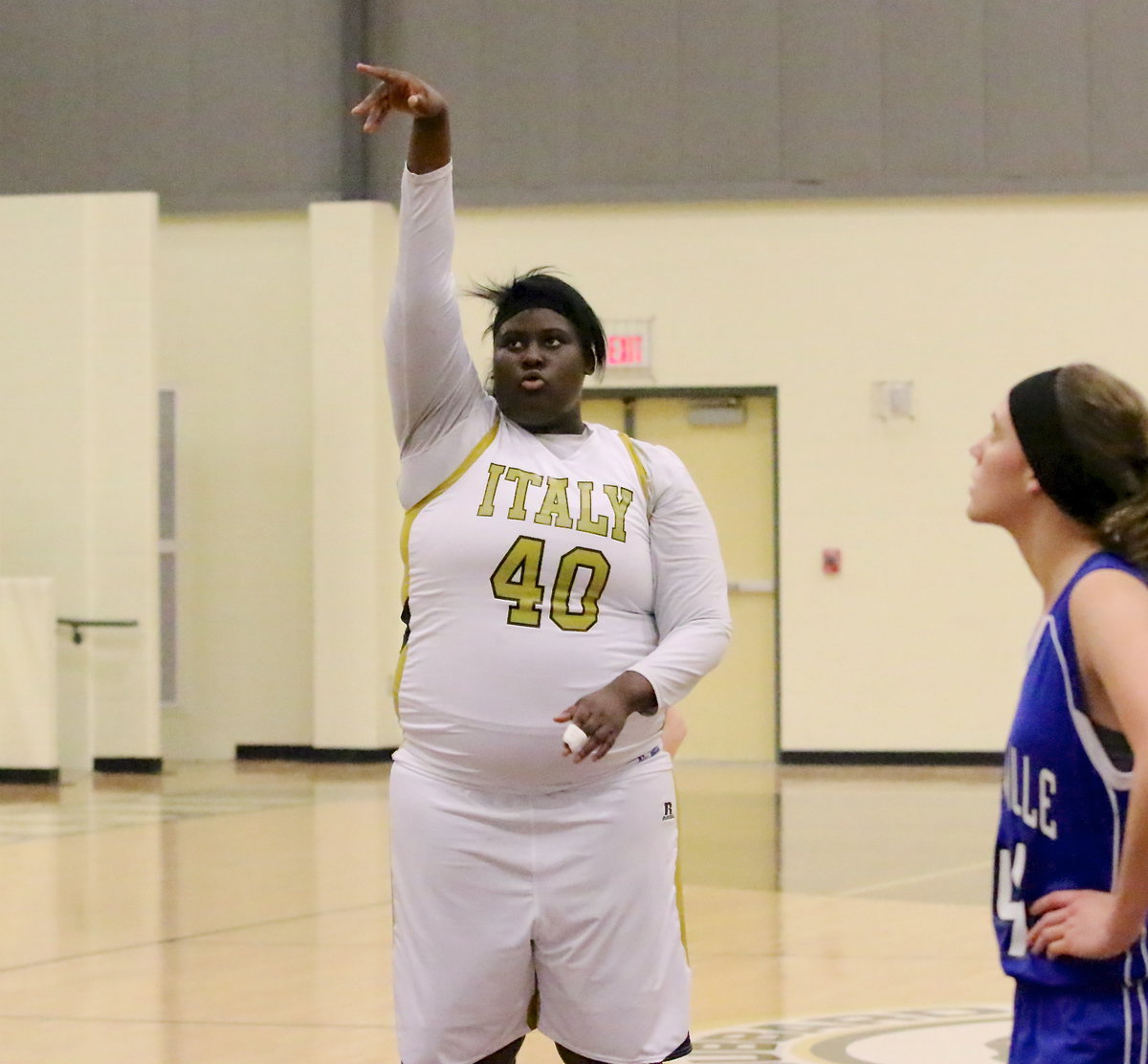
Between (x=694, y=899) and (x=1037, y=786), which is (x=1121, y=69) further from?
(x=1037, y=786)

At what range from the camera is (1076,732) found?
2141 millimetres

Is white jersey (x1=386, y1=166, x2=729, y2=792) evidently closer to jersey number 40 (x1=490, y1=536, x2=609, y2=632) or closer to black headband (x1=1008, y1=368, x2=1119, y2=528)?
jersey number 40 (x1=490, y1=536, x2=609, y2=632)

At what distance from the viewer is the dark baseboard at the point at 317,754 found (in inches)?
561

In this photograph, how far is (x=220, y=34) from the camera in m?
14.7

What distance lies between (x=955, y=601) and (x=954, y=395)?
1498mm

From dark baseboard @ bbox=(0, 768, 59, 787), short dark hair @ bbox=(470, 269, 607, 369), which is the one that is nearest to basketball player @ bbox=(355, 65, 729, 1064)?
short dark hair @ bbox=(470, 269, 607, 369)

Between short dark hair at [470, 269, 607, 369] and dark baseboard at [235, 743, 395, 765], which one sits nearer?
short dark hair at [470, 269, 607, 369]

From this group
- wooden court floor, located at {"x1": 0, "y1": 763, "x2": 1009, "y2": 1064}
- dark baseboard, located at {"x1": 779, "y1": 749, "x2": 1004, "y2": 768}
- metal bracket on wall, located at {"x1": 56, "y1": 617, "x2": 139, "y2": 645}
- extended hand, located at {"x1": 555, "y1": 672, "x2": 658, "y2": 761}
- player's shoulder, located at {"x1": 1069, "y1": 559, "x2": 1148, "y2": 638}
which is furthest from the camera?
dark baseboard, located at {"x1": 779, "y1": 749, "x2": 1004, "y2": 768}

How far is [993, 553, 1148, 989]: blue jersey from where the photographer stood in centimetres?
213

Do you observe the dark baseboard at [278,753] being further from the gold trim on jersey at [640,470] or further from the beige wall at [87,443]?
the gold trim on jersey at [640,470]

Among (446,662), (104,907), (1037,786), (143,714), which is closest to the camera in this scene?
(1037,786)

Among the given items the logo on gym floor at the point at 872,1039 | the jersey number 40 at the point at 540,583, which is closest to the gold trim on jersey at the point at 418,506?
the jersey number 40 at the point at 540,583

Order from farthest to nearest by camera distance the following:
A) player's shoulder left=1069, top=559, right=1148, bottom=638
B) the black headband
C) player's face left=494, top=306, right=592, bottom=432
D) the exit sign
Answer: the exit sign → player's face left=494, top=306, right=592, bottom=432 → the black headband → player's shoulder left=1069, top=559, right=1148, bottom=638

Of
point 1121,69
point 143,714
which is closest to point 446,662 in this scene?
point 143,714
